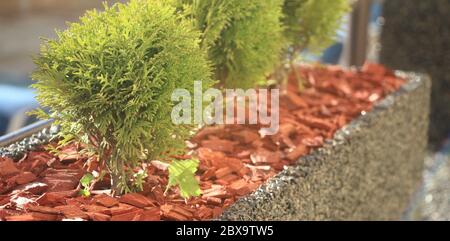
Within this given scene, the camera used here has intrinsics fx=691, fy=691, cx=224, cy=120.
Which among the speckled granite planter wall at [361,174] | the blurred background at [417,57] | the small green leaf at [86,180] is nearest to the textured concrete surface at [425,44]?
the blurred background at [417,57]

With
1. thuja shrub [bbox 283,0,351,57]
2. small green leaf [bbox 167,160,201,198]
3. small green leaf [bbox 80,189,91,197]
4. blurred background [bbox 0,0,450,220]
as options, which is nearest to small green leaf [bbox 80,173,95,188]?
small green leaf [bbox 80,189,91,197]

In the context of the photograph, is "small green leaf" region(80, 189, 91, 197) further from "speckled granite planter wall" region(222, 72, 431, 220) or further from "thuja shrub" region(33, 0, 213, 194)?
"speckled granite planter wall" region(222, 72, 431, 220)

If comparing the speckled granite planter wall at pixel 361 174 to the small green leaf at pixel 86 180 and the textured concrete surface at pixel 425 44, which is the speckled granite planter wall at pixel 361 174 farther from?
the textured concrete surface at pixel 425 44

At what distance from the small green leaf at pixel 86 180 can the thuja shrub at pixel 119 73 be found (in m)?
0.12

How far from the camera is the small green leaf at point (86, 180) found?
1.99 metres

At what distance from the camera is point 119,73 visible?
70.6 inches

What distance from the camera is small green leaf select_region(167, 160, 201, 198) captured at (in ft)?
6.56

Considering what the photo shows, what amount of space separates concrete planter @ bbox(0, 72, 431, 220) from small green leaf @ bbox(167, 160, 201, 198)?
→ 14 centimetres

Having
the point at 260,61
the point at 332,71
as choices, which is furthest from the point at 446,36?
the point at 260,61

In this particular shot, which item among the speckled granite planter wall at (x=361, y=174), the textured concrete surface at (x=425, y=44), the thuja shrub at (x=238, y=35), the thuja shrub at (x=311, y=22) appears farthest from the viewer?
the textured concrete surface at (x=425, y=44)

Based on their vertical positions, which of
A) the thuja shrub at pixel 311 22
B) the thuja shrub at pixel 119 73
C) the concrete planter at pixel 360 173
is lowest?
the concrete planter at pixel 360 173

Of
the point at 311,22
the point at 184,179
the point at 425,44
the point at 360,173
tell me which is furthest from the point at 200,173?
the point at 425,44

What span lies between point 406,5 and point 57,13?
4927 mm
